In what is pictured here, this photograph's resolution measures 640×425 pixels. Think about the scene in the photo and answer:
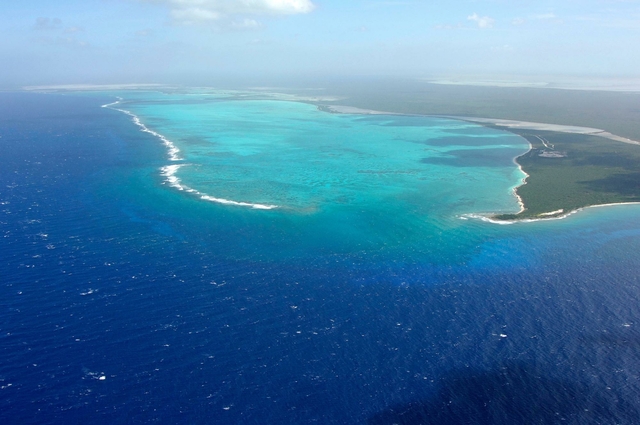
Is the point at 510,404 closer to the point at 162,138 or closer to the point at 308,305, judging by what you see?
the point at 308,305

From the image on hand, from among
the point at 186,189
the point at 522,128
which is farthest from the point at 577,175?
the point at 186,189

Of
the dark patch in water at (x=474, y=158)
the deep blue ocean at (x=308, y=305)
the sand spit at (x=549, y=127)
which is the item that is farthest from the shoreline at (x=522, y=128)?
the dark patch in water at (x=474, y=158)

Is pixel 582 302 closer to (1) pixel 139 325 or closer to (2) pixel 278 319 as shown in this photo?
(2) pixel 278 319

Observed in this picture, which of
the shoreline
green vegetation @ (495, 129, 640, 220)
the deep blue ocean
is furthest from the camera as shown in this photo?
green vegetation @ (495, 129, 640, 220)

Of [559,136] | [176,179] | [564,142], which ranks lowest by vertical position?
[176,179]

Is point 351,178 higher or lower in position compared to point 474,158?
lower

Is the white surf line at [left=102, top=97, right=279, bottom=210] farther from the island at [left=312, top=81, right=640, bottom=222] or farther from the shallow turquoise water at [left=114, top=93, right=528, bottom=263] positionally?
the island at [left=312, top=81, right=640, bottom=222]

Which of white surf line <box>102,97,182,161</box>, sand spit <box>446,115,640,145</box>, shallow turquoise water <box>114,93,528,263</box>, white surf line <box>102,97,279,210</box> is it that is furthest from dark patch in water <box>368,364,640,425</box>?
sand spit <box>446,115,640,145</box>
